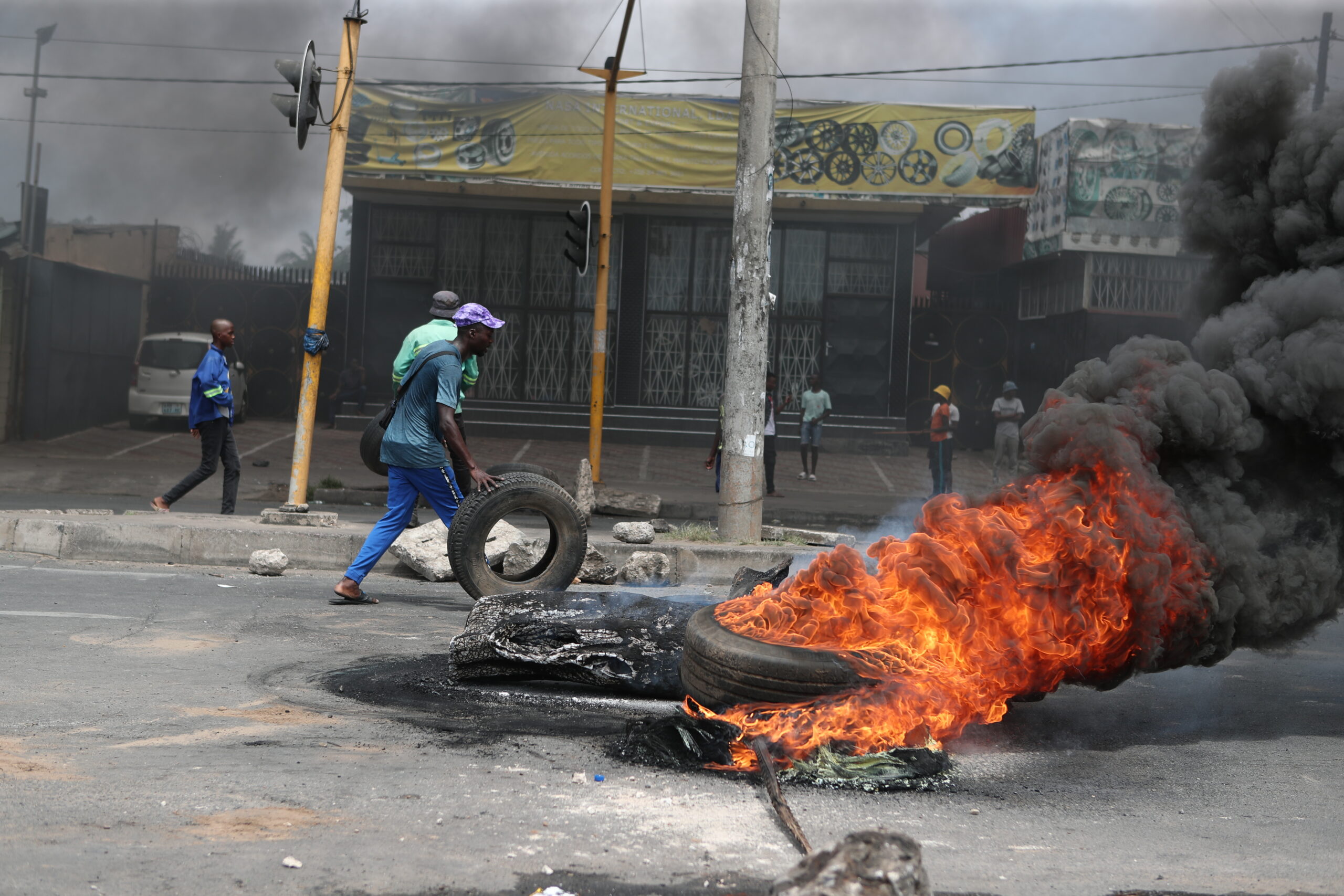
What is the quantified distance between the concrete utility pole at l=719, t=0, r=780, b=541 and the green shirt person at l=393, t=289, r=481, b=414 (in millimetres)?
2347

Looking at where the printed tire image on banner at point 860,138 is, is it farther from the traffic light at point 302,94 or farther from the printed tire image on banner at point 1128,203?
the traffic light at point 302,94

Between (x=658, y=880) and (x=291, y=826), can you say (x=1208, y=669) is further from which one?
(x=291, y=826)

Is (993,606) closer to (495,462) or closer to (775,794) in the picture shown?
(775,794)

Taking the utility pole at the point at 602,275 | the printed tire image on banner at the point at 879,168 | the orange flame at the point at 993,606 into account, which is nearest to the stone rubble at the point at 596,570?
the orange flame at the point at 993,606

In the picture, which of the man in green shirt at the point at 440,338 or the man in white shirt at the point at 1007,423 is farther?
the man in white shirt at the point at 1007,423

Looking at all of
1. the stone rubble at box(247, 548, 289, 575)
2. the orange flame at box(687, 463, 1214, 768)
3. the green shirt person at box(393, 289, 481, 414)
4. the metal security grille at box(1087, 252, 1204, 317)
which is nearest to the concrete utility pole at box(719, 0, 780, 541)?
the green shirt person at box(393, 289, 481, 414)

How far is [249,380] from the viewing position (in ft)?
83.3

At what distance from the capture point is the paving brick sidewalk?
1509 centimetres

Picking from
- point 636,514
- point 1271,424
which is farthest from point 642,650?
point 636,514

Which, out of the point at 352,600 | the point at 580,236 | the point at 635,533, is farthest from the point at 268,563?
the point at 580,236

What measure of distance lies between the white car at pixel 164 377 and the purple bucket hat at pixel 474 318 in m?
16.1

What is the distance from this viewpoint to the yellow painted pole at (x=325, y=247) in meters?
10.0

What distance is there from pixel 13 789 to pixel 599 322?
10806mm

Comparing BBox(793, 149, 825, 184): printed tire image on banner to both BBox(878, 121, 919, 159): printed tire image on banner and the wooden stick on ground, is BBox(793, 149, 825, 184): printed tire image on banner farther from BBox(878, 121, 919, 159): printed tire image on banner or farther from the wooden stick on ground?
the wooden stick on ground
